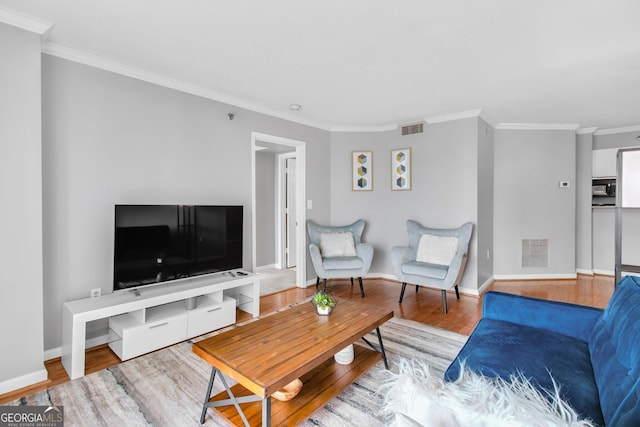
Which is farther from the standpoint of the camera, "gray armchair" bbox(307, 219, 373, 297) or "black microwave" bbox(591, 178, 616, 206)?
"black microwave" bbox(591, 178, 616, 206)

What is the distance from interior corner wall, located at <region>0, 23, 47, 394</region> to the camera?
2.08 m

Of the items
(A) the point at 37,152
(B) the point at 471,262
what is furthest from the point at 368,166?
(A) the point at 37,152

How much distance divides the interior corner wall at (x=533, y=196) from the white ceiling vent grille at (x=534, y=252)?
0.06 m

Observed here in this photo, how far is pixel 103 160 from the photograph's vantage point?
8.86 feet

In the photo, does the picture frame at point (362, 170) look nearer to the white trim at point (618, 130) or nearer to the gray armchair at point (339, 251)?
the gray armchair at point (339, 251)

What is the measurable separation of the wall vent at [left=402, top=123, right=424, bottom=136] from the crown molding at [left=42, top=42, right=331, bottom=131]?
1.86 meters

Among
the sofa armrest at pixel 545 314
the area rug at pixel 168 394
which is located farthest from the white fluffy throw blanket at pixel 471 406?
the sofa armrest at pixel 545 314

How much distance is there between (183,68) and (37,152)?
50.9 inches

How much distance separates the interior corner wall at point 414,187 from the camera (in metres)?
4.26

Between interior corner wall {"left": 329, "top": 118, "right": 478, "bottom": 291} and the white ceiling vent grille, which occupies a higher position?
interior corner wall {"left": 329, "top": 118, "right": 478, "bottom": 291}

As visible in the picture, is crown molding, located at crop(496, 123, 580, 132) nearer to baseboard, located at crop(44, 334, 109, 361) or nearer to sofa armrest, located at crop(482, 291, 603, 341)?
sofa armrest, located at crop(482, 291, 603, 341)

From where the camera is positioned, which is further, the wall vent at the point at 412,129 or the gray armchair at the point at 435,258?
the wall vent at the point at 412,129

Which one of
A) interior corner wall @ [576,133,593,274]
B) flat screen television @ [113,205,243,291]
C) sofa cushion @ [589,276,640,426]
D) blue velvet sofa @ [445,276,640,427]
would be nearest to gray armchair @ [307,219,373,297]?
flat screen television @ [113,205,243,291]

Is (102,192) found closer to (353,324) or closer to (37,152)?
(37,152)
